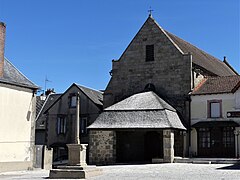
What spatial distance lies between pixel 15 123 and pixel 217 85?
52.9 feet

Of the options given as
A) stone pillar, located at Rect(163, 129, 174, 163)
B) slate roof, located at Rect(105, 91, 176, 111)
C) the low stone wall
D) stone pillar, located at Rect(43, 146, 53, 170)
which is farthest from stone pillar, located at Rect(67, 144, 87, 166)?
slate roof, located at Rect(105, 91, 176, 111)

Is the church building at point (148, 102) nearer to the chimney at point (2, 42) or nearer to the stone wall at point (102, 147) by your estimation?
the stone wall at point (102, 147)

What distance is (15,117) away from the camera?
22.5 meters

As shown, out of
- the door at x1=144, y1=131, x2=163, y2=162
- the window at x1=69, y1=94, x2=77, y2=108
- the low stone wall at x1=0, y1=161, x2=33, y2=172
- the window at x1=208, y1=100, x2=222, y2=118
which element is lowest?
the low stone wall at x1=0, y1=161, x2=33, y2=172

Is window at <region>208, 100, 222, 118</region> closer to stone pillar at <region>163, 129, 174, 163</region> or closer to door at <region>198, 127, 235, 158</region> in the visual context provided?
door at <region>198, 127, 235, 158</region>

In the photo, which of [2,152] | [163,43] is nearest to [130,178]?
[2,152]

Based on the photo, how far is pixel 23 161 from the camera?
75.3 feet

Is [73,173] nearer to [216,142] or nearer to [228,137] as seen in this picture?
[216,142]

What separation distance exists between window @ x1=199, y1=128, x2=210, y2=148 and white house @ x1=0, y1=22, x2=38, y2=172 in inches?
507

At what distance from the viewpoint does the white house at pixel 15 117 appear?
2164 cm

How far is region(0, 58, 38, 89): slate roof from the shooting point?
72.4ft

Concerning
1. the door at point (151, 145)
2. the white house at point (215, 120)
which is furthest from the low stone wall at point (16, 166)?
the white house at point (215, 120)

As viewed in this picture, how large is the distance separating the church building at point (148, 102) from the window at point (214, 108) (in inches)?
63.8

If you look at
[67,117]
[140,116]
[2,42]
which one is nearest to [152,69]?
[140,116]
